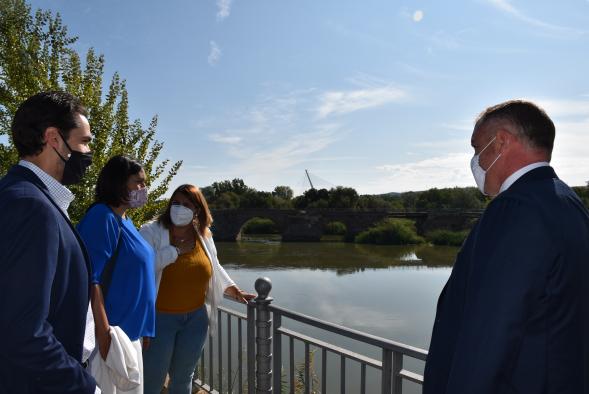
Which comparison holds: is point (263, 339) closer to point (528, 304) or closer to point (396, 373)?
point (396, 373)

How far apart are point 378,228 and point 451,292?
4225 cm

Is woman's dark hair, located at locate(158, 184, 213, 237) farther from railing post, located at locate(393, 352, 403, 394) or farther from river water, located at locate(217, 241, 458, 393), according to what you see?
river water, located at locate(217, 241, 458, 393)

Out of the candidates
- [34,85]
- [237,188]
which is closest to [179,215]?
[34,85]

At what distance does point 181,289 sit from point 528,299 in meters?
2.39

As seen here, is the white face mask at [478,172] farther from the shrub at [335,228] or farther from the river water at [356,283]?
the shrub at [335,228]

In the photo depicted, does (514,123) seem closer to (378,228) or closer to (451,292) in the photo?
(451,292)

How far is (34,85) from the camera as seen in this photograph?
578cm

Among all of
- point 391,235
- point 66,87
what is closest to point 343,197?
point 391,235

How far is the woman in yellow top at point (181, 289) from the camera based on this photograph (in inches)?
119

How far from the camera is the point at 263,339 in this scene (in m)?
3.38

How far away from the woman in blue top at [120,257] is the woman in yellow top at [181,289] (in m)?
0.46

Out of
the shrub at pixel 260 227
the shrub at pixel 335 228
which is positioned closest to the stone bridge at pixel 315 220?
the shrub at pixel 335 228

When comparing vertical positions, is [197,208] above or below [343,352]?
above

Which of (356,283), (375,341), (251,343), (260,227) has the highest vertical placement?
(375,341)
